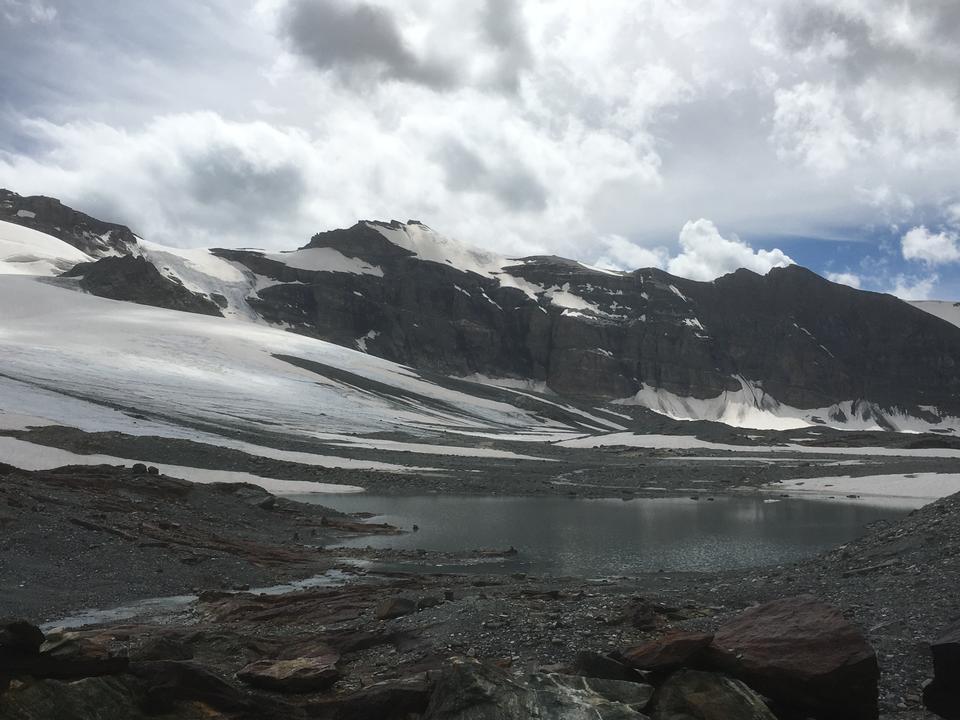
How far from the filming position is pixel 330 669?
9.73 metres

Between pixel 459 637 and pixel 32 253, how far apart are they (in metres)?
182

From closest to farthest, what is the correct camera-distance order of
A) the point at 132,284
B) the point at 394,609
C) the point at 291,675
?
the point at 291,675, the point at 394,609, the point at 132,284

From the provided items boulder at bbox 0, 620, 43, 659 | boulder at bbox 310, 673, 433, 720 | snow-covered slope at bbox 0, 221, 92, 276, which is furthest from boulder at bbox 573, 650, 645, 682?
snow-covered slope at bbox 0, 221, 92, 276

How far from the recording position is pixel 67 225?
632 ft

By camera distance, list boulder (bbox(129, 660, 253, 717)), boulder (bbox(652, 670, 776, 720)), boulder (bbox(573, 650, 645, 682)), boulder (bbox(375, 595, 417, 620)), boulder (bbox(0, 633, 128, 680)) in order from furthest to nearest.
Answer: boulder (bbox(375, 595, 417, 620)), boulder (bbox(573, 650, 645, 682)), boulder (bbox(129, 660, 253, 717)), boulder (bbox(652, 670, 776, 720)), boulder (bbox(0, 633, 128, 680))

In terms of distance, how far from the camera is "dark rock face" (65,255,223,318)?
141500mm

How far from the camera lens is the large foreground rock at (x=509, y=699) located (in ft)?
23.9

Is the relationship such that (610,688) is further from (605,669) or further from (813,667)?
(813,667)

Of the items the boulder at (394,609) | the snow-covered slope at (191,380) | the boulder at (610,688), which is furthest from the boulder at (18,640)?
the snow-covered slope at (191,380)

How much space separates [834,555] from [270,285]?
187067mm

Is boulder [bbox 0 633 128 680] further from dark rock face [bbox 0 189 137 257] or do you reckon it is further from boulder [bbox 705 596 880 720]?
dark rock face [bbox 0 189 137 257]

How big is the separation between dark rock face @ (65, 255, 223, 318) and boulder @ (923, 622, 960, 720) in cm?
14926

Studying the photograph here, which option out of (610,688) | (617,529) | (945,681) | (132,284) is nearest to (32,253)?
(132,284)

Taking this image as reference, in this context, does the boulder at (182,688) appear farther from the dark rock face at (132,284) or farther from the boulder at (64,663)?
the dark rock face at (132,284)
